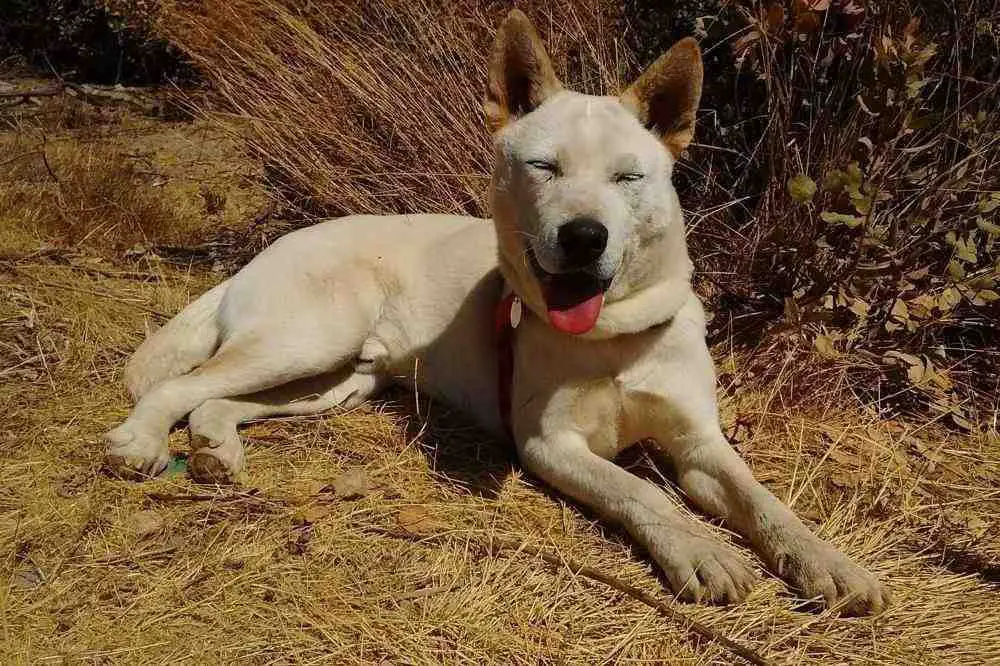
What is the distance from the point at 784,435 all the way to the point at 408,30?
10.5ft

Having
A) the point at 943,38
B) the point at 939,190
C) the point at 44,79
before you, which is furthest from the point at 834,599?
the point at 44,79

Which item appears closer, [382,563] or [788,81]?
[382,563]

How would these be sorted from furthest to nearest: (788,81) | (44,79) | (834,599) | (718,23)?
(44,79) → (718,23) → (788,81) → (834,599)

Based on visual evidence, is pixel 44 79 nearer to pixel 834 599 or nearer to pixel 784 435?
pixel 784 435

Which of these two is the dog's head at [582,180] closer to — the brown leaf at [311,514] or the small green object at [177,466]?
the brown leaf at [311,514]

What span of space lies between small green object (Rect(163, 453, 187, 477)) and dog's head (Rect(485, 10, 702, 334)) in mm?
1309

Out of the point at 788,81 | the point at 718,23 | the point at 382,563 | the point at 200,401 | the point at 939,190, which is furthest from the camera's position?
the point at 718,23

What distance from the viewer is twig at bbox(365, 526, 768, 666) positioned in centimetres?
207

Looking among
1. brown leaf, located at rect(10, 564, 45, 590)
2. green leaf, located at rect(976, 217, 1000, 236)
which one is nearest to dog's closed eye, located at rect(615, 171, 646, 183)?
green leaf, located at rect(976, 217, 1000, 236)

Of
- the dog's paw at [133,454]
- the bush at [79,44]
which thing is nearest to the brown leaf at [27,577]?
the dog's paw at [133,454]

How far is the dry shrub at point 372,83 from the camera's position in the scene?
4.65 m

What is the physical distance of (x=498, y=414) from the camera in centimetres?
326

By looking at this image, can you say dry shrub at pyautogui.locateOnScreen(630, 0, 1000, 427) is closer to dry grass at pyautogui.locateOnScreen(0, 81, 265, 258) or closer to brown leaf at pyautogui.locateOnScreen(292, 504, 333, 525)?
brown leaf at pyautogui.locateOnScreen(292, 504, 333, 525)

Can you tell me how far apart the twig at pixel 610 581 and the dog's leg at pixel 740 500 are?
0.34 metres
